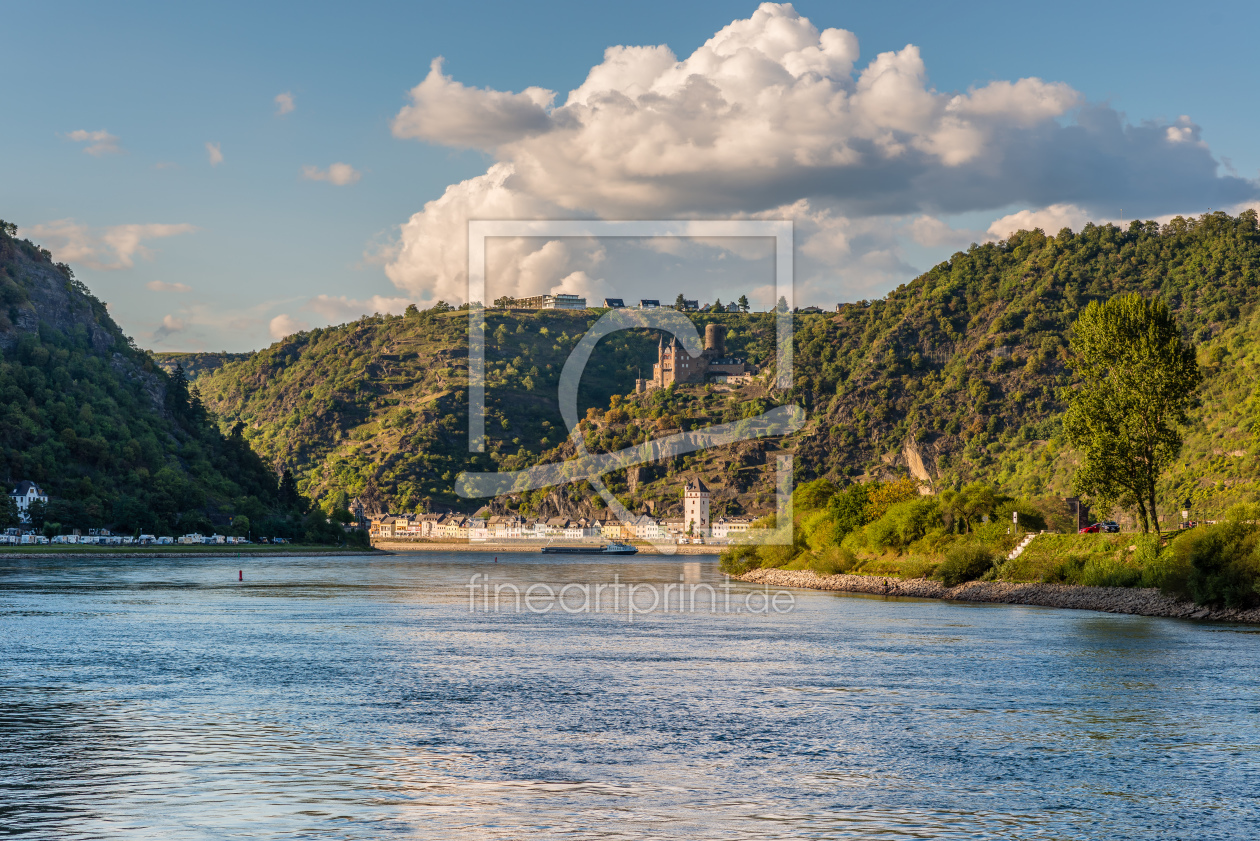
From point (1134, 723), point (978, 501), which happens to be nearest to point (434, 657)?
point (1134, 723)

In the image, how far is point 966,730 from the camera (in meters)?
29.0

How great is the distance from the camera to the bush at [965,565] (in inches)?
3337

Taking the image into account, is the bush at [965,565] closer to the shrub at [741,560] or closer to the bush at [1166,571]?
the bush at [1166,571]

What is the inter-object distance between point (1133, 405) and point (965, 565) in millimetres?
18406

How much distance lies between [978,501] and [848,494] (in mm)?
15265

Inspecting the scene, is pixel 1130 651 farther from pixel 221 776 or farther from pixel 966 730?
pixel 221 776

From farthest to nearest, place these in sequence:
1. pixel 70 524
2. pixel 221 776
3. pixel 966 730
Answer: pixel 70 524 < pixel 966 730 < pixel 221 776

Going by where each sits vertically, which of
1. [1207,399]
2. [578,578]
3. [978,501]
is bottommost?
[578,578]

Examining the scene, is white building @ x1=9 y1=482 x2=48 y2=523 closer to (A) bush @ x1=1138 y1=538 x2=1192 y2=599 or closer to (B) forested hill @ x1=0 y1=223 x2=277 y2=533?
(B) forested hill @ x1=0 y1=223 x2=277 y2=533

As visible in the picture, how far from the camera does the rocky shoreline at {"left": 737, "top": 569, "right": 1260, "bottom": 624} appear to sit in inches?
2438

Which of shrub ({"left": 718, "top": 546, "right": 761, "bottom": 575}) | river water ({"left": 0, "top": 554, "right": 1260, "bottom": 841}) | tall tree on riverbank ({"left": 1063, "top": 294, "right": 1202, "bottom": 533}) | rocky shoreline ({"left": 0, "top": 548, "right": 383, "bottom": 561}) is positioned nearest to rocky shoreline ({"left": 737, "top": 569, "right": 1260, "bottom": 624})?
river water ({"left": 0, "top": 554, "right": 1260, "bottom": 841})

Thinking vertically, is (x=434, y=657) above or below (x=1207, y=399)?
below

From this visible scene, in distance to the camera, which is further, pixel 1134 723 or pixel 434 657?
pixel 434 657

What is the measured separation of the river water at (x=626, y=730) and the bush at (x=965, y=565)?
1013 inches
